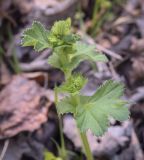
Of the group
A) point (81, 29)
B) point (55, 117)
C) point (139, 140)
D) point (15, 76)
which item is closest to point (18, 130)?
point (55, 117)

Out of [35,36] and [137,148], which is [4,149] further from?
[35,36]

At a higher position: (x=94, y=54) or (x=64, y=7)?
(x=64, y=7)

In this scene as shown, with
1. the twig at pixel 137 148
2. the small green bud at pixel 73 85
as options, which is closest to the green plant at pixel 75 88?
the small green bud at pixel 73 85

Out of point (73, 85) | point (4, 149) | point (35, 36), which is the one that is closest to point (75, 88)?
point (73, 85)

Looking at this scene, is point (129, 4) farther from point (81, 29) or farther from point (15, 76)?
point (15, 76)

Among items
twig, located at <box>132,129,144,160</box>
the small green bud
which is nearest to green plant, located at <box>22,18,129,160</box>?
the small green bud

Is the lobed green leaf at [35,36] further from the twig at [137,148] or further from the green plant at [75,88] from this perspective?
the twig at [137,148]
